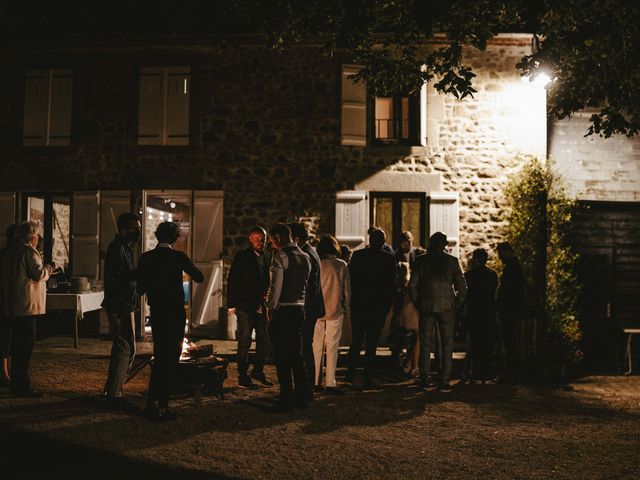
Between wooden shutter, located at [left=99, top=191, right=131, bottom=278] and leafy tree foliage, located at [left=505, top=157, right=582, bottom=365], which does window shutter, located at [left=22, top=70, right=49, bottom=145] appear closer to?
wooden shutter, located at [left=99, top=191, right=131, bottom=278]

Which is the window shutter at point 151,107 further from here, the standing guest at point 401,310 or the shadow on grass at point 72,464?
the shadow on grass at point 72,464

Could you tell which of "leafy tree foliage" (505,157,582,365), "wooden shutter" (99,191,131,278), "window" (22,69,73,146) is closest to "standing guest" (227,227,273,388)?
"leafy tree foliage" (505,157,582,365)

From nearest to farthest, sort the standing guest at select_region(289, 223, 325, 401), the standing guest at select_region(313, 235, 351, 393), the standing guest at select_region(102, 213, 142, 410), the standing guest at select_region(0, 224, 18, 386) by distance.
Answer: the standing guest at select_region(102, 213, 142, 410)
the standing guest at select_region(289, 223, 325, 401)
the standing guest at select_region(0, 224, 18, 386)
the standing guest at select_region(313, 235, 351, 393)

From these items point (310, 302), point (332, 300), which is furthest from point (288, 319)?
point (332, 300)

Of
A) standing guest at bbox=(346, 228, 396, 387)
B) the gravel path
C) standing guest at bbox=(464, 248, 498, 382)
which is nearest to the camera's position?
the gravel path

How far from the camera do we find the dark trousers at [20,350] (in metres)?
5.88

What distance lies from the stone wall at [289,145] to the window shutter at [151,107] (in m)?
0.15

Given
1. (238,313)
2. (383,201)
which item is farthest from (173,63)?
(238,313)

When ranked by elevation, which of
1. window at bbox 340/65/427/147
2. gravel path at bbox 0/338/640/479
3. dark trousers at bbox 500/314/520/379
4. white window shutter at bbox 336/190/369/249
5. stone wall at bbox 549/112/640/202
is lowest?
gravel path at bbox 0/338/640/479

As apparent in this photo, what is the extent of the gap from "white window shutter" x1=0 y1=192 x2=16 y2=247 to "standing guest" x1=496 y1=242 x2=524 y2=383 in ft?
28.1

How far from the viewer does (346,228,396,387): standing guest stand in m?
6.88

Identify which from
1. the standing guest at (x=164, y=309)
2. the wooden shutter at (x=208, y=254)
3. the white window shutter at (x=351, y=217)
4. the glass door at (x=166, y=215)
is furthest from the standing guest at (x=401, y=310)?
the glass door at (x=166, y=215)

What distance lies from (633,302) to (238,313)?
7.29 meters

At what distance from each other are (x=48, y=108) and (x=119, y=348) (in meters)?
7.47
